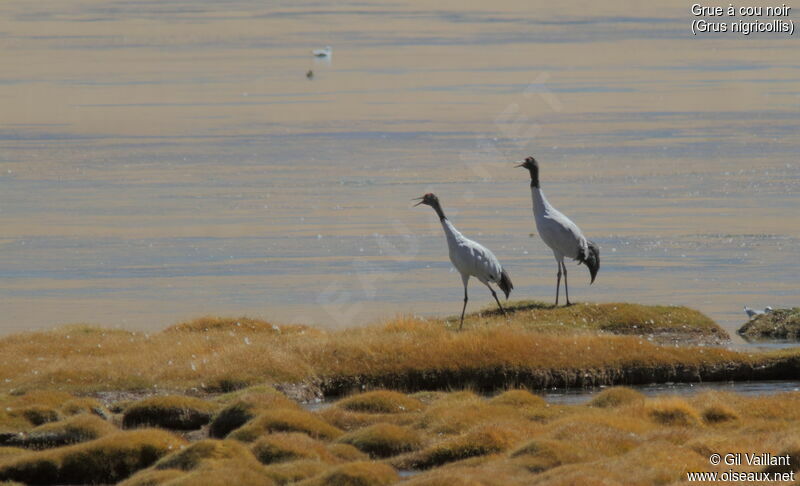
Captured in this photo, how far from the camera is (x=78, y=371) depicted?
2444 centimetres

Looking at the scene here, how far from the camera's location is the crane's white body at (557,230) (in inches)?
1217

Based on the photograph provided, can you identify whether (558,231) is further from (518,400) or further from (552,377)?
(518,400)

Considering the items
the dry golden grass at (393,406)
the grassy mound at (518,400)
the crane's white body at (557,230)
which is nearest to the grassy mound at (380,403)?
the dry golden grass at (393,406)

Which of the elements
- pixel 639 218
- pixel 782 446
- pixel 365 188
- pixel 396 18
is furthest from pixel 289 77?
pixel 782 446

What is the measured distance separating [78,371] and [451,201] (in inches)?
1168

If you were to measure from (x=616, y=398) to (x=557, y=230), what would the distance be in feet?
30.5

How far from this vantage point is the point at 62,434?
1962cm

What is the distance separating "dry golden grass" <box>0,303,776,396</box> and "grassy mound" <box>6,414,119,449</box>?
3.73 meters

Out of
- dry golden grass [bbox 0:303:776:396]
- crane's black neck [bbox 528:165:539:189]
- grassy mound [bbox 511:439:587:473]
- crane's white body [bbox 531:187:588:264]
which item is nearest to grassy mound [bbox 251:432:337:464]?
grassy mound [bbox 511:439:587:473]

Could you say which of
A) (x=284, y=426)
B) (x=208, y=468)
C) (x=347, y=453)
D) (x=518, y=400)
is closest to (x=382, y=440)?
(x=347, y=453)

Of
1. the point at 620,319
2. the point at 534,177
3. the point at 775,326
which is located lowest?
the point at 775,326

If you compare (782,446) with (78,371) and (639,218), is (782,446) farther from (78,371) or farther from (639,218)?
(639,218)

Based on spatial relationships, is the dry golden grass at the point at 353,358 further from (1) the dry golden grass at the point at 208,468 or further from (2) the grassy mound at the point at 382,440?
(1) the dry golden grass at the point at 208,468

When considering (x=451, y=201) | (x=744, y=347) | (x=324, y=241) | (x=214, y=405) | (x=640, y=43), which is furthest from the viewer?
(x=640, y=43)
